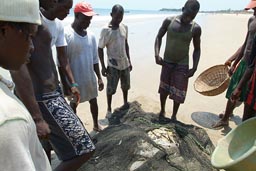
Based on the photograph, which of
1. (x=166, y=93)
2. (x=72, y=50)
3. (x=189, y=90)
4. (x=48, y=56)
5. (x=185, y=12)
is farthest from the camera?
(x=189, y=90)

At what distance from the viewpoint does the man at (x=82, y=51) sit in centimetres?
389

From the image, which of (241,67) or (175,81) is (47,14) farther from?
(241,67)

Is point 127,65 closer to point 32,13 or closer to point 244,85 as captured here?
point 244,85

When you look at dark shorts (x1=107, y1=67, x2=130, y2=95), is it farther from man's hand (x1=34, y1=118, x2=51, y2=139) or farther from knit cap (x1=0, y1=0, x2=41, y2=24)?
knit cap (x1=0, y1=0, x2=41, y2=24)

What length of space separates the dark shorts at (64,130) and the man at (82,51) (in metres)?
1.30

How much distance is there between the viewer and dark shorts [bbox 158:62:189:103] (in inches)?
187

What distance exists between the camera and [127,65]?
5.21 metres

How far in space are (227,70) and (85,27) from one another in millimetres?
2728

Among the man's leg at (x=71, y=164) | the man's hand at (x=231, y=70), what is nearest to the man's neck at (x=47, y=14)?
the man's leg at (x=71, y=164)

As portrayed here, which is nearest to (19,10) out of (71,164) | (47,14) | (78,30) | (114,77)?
(71,164)

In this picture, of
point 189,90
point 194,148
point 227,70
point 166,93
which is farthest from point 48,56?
point 189,90

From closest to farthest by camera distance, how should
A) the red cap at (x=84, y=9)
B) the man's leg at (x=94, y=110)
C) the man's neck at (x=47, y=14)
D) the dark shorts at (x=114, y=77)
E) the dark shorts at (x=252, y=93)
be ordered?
the man's neck at (x=47, y=14)
the dark shorts at (x=252, y=93)
the red cap at (x=84, y=9)
the man's leg at (x=94, y=110)
the dark shorts at (x=114, y=77)

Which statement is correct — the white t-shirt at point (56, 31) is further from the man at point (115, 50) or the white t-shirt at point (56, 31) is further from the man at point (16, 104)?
the man at point (16, 104)

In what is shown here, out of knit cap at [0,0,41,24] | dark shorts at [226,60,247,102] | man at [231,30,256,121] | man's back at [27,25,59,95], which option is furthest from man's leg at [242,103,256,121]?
knit cap at [0,0,41,24]
